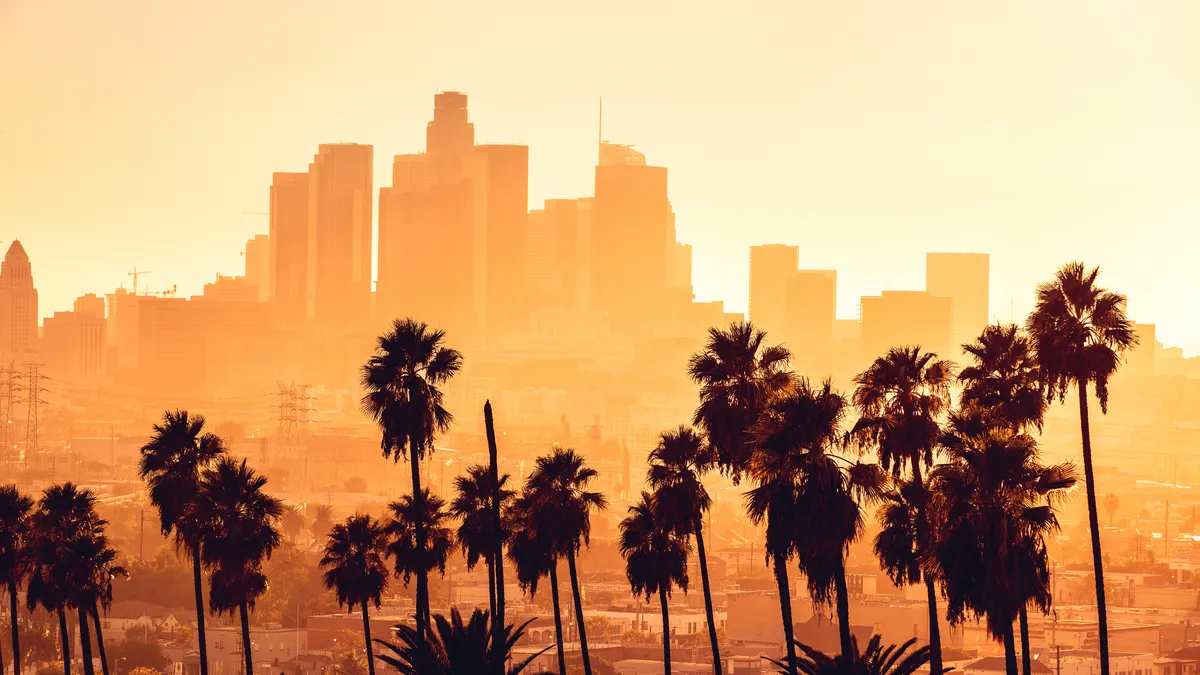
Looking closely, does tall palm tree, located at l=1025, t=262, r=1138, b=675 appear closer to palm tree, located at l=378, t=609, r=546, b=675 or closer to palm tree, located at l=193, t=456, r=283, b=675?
palm tree, located at l=378, t=609, r=546, b=675

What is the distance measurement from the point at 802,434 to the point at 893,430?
16.2 feet

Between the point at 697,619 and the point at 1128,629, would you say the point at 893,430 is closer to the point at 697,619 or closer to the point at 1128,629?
the point at 1128,629

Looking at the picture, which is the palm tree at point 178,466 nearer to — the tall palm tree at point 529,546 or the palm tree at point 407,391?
the palm tree at point 407,391

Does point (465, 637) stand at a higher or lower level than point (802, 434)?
lower

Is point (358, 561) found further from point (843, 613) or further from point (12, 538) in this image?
point (843, 613)

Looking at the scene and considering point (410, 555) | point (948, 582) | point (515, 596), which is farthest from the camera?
point (515, 596)

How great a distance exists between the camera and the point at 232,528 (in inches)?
2121

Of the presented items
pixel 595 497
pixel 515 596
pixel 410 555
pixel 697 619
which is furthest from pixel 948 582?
pixel 515 596

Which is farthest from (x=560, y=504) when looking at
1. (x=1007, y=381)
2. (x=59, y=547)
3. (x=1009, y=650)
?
(x=59, y=547)

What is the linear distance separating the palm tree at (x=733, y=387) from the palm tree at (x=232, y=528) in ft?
41.7

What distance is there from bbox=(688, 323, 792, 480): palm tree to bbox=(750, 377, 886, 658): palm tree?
5882 millimetres

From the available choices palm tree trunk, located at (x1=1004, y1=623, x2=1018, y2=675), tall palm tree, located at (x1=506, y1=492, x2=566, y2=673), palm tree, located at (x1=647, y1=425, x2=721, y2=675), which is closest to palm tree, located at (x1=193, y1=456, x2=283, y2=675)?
tall palm tree, located at (x1=506, y1=492, x2=566, y2=673)

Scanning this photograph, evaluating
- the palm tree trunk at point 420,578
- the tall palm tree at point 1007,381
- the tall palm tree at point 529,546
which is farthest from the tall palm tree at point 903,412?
the tall palm tree at point 529,546

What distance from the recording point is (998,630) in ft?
139
